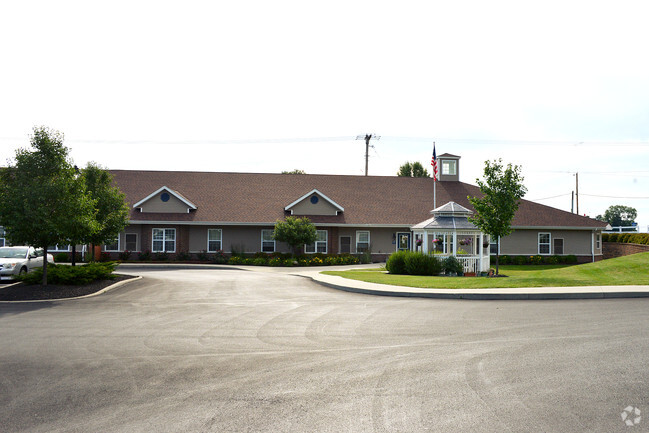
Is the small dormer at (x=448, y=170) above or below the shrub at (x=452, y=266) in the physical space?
above

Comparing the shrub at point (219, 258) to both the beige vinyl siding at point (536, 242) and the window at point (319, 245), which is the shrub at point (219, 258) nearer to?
the window at point (319, 245)

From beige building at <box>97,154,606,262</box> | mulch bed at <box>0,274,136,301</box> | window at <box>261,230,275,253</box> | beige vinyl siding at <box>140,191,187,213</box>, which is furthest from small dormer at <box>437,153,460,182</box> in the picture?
mulch bed at <box>0,274,136,301</box>

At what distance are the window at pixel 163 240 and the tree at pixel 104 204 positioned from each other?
12426 mm

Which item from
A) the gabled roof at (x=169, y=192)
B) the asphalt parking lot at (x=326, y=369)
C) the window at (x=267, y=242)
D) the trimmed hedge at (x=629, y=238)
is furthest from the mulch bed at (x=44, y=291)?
the trimmed hedge at (x=629, y=238)

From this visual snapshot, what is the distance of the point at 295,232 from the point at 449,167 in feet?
60.5

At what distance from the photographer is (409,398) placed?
628 cm

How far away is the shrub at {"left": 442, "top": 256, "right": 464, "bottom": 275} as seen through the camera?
2592 centimetres

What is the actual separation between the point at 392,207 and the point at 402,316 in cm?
2945

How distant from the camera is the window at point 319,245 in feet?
130

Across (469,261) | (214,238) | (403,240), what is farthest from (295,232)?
(469,261)

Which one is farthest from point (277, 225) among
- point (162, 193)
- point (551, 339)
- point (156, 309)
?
point (551, 339)

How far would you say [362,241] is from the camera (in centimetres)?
4012

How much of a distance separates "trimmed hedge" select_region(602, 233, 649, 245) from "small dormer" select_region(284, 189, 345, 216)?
24588 mm

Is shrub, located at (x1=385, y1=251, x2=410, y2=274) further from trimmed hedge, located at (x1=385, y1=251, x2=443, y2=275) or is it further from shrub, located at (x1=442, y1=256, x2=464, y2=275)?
shrub, located at (x1=442, y1=256, x2=464, y2=275)
